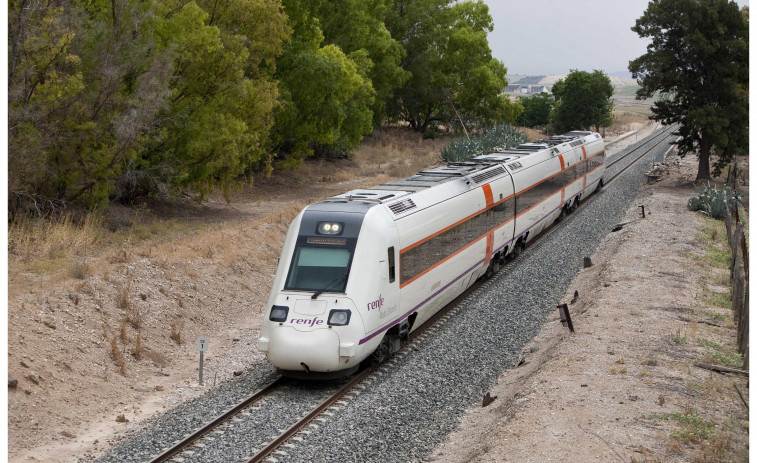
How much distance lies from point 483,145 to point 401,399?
30.5 m

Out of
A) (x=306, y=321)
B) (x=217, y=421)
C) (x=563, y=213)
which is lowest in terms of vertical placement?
(x=217, y=421)

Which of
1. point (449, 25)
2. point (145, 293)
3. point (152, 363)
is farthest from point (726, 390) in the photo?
point (449, 25)

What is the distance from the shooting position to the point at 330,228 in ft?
47.0

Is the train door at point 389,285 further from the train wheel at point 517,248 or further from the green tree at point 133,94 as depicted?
the green tree at point 133,94

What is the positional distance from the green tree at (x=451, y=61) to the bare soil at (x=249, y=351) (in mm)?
34811

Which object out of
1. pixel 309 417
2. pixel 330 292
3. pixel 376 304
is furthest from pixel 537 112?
pixel 309 417

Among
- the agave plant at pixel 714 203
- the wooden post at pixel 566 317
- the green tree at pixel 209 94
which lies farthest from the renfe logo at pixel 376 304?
the agave plant at pixel 714 203

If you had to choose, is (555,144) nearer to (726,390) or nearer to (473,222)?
(473,222)

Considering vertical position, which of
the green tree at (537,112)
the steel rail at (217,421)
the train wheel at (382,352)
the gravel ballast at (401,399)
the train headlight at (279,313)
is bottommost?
the gravel ballast at (401,399)

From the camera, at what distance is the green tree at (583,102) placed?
67.5 metres

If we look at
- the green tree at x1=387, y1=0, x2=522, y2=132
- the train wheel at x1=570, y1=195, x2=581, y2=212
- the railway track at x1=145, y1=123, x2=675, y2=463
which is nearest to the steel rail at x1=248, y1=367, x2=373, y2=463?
the railway track at x1=145, y1=123, x2=675, y2=463

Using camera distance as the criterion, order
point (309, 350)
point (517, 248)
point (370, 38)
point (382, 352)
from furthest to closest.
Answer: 1. point (370, 38)
2. point (517, 248)
3. point (382, 352)
4. point (309, 350)

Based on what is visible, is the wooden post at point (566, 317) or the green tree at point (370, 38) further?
the green tree at point (370, 38)

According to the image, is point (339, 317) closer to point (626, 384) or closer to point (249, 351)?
point (249, 351)
